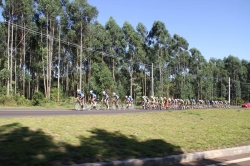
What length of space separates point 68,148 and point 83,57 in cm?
4819

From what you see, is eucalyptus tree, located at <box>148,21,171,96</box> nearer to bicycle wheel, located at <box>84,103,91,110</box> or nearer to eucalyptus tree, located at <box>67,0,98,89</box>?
eucalyptus tree, located at <box>67,0,98,89</box>

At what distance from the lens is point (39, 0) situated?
47594 mm

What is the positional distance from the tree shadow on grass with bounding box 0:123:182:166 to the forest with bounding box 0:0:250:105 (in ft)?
79.0

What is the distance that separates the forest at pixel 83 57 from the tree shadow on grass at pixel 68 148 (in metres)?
24.1

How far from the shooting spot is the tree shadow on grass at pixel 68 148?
5.94m

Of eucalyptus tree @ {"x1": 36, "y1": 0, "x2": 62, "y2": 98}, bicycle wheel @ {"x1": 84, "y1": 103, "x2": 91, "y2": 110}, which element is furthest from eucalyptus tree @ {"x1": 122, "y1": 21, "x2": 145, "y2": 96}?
bicycle wheel @ {"x1": 84, "y1": 103, "x2": 91, "y2": 110}

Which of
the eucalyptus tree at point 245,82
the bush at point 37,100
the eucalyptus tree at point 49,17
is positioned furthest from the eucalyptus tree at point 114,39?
the eucalyptus tree at point 245,82

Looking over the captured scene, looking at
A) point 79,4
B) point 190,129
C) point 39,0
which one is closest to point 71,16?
point 79,4

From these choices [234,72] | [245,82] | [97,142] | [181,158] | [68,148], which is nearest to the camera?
[68,148]

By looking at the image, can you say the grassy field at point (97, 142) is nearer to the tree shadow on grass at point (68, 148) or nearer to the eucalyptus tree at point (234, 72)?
the tree shadow on grass at point (68, 148)

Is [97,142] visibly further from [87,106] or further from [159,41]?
[159,41]

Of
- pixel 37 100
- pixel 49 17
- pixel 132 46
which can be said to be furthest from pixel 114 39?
pixel 37 100

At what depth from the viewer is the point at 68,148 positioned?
22.6 feet

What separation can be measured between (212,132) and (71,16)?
47.5 m
